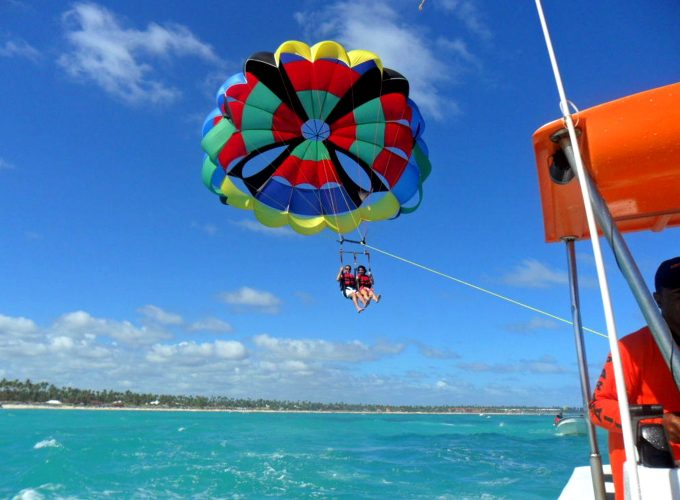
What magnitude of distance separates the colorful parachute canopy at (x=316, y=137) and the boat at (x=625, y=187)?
728 cm

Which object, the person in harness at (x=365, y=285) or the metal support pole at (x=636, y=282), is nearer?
the metal support pole at (x=636, y=282)

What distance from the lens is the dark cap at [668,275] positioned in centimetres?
157

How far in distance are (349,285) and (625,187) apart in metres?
7.34

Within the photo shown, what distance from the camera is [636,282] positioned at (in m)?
1.51

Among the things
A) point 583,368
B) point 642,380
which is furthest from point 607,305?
point 583,368

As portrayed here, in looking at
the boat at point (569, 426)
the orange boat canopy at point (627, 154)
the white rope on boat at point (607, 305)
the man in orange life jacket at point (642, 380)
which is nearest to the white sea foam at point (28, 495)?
the boat at point (569, 426)

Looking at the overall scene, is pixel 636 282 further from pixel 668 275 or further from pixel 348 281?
pixel 348 281

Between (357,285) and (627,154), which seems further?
(357,285)

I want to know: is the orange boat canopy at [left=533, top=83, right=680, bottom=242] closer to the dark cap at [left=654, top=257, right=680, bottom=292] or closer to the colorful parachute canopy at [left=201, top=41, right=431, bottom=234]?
the dark cap at [left=654, top=257, right=680, bottom=292]

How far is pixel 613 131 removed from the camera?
1.68 m

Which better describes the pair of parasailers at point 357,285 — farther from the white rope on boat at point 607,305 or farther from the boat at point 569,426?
the white rope on boat at point 607,305

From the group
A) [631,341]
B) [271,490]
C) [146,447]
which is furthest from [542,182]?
[146,447]

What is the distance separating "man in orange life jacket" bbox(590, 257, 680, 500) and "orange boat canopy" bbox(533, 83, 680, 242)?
1.31ft

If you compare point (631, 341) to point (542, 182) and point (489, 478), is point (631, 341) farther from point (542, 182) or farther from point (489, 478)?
point (489, 478)
